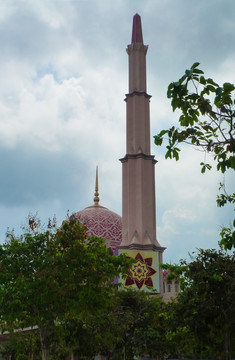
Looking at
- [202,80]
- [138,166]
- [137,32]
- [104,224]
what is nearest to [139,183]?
[138,166]

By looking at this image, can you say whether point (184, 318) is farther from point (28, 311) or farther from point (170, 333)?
point (28, 311)

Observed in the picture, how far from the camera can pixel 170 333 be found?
75.9 feet

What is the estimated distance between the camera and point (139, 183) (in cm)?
5541

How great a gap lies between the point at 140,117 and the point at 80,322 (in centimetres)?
3727

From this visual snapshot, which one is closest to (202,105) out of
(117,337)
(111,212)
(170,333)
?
(170,333)

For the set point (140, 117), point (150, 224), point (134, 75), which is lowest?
point (150, 224)

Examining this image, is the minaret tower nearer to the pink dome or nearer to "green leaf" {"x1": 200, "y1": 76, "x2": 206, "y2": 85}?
the pink dome

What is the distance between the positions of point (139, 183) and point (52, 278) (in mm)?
35897

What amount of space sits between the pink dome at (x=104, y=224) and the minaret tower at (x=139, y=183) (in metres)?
5.76

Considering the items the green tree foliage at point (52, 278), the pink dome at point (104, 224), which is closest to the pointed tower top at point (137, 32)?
the pink dome at point (104, 224)

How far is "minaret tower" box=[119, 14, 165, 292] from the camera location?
169ft

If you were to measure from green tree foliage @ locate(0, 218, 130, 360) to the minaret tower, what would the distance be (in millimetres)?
28480

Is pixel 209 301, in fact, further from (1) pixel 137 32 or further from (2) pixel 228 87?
(1) pixel 137 32

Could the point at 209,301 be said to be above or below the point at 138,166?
below
